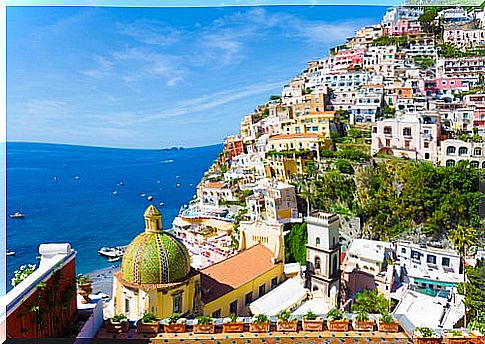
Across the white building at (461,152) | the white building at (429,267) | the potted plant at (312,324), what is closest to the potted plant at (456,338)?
the potted plant at (312,324)

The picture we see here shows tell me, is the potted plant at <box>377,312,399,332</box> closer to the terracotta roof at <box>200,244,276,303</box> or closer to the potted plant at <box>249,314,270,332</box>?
the potted plant at <box>249,314,270,332</box>

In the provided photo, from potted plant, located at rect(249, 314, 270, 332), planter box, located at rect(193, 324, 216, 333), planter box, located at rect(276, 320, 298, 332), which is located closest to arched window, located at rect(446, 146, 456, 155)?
planter box, located at rect(276, 320, 298, 332)

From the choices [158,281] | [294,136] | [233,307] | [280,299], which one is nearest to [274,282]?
[280,299]

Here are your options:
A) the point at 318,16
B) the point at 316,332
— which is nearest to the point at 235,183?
the point at 318,16

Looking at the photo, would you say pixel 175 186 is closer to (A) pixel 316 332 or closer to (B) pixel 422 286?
(B) pixel 422 286

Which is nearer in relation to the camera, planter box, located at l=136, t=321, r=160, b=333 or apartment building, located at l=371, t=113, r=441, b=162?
planter box, located at l=136, t=321, r=160, b=333

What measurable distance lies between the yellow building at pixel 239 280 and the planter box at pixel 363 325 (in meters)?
1.86

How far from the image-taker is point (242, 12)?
Result: 15.6 feet

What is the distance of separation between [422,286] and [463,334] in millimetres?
3144

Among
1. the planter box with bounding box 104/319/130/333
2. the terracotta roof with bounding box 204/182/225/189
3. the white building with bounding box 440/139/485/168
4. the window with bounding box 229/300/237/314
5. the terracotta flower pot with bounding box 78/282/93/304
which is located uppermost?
the white building with bounding box 440/139/485/168

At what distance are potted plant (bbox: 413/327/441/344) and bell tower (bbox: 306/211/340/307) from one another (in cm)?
259

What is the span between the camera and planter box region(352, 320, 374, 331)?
8.55ft

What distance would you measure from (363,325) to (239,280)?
2.22 m

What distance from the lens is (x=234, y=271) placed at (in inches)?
190
